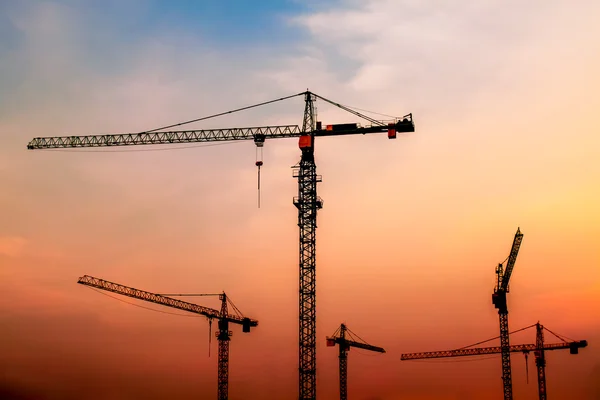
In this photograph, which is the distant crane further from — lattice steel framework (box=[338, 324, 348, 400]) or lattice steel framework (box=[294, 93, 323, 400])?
lattice steel framework (box=[294, 93, 323, 400])

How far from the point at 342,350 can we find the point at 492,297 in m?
40.3

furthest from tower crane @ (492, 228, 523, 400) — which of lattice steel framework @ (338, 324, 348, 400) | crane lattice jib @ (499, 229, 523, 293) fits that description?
lattice steel framework @ (338, 324, 348, 400)

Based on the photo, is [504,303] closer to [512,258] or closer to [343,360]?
[512,258]

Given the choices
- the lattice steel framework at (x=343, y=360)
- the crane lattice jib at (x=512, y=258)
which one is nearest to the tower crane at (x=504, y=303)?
the crane lattice jib at (x=512, y=258)

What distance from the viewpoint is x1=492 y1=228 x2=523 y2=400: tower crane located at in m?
134

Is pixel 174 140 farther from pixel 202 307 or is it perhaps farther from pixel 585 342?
pixel 585 342

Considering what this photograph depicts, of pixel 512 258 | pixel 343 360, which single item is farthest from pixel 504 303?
pixel 343 360

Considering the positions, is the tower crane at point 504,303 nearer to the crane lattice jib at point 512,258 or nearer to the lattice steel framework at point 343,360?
the crane lattice jib at point 512,258

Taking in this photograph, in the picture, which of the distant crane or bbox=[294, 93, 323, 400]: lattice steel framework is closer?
bbox=[294, 93, 323, 400]: lattice steel framework

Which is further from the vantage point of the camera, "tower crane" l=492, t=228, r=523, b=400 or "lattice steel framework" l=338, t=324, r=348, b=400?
"lattice steel framework" l=338, t=324, r=348, b=400

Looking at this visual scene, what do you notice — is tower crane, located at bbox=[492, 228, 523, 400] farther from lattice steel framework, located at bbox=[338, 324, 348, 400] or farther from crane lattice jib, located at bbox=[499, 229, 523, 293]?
lattice steel framework, located at bbox=[338, 324, 348, 400]

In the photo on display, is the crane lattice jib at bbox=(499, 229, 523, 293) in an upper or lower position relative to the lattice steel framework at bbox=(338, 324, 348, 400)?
upper

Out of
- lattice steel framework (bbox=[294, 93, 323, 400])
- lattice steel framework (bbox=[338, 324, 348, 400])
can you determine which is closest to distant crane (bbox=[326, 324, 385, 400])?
lattice steel framework (bbox=[338, 324, 348, 400])

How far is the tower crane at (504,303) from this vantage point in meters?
134
